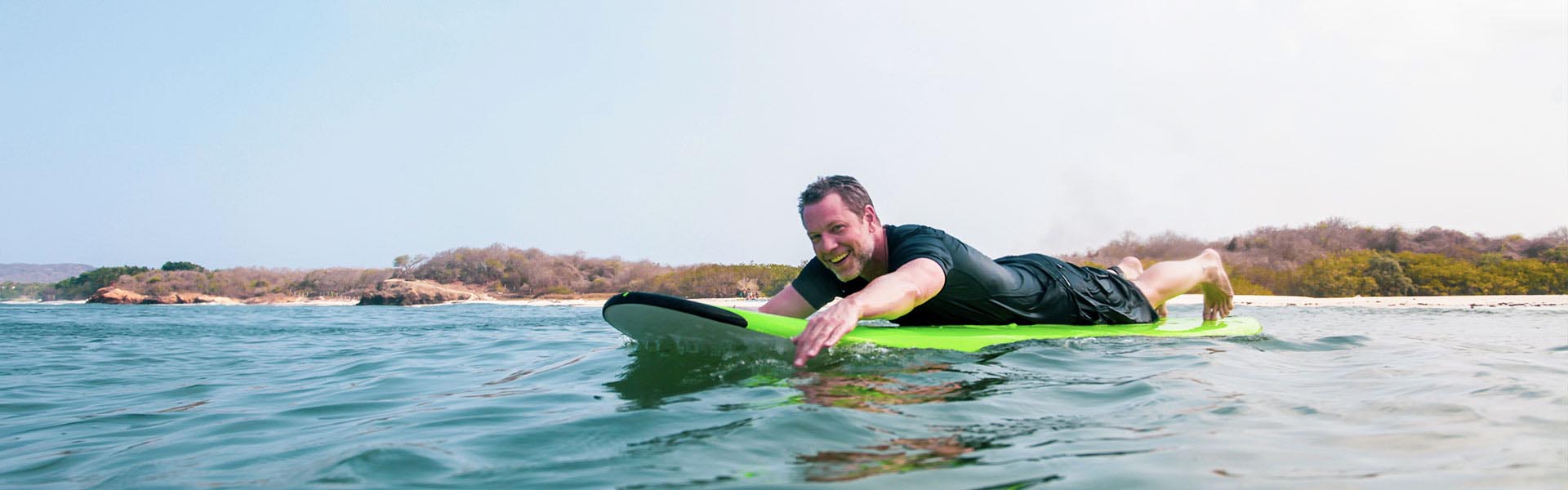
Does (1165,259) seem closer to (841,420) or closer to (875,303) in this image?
(875,303)

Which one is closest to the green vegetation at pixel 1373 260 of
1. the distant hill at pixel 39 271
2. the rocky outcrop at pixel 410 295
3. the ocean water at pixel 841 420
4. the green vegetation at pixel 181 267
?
the ocean water at pixel 841 420

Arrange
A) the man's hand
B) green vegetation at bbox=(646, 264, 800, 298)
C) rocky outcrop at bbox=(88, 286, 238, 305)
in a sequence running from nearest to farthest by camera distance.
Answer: the man's hand → green vegetation at bbox=(646, 264, 800, 298) → rocky outcrop at bbox=(88, 286, 238, 305)

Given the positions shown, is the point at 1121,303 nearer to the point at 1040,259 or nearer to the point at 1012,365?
the point at 1040,259

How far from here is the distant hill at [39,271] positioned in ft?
212

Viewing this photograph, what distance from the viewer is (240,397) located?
3.64 m

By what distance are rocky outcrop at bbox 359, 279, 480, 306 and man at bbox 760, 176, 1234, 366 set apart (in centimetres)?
2008

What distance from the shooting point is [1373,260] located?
17.2 metres

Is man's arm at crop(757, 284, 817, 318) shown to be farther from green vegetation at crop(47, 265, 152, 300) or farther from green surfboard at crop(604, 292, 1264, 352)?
green vegetation at crop(47, 265, 152, 300)

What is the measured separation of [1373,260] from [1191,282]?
48.8ft

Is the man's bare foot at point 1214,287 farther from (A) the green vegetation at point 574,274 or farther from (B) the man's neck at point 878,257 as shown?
(A) the green vegetation at point 574,274

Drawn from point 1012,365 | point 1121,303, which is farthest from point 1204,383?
point 1121,303

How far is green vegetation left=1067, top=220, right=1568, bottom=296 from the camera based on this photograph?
53.6 feet

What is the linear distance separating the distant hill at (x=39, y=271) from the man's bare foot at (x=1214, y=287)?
78307 mm

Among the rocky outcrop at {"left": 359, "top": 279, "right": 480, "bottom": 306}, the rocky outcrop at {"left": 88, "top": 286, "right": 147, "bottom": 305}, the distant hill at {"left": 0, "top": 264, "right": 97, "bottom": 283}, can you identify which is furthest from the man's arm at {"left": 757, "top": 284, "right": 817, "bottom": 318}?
the distant hill at {"left": 0, "top": 264, "right": 97, "bottom": 283}
